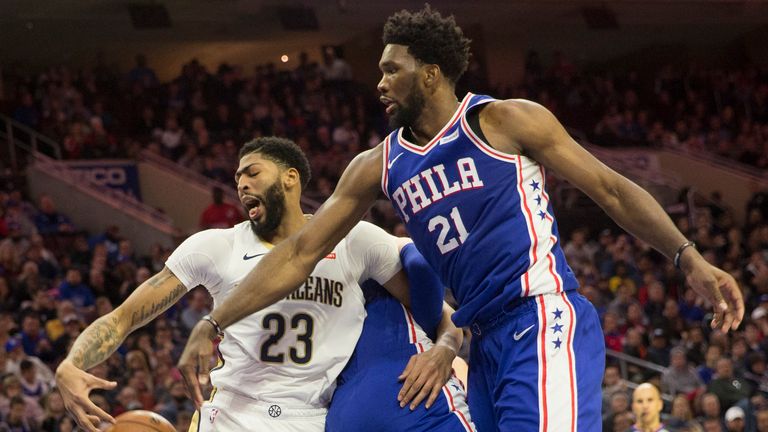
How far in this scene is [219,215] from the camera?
16.0 meters

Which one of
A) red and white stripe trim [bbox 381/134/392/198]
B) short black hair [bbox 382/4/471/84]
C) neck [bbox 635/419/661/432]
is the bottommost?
neck [bbox 635/419/661/432]

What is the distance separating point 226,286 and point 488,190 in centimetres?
144

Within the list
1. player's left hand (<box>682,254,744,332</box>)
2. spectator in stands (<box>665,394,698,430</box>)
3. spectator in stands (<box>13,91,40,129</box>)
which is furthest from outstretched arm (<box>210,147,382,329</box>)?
spectator in stands (<box>13,91,40,129</box>)

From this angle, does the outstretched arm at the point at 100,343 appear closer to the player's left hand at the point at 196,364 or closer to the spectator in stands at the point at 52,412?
the player's left hand at the point at 196,364

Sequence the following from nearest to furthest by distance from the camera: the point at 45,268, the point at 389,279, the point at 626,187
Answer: the point at 626,187, the point at 389,279, the point at 45,268

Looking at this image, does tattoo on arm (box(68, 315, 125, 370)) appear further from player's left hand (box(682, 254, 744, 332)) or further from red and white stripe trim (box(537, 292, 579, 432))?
player's left hand (box(682, 254, 744, 332))

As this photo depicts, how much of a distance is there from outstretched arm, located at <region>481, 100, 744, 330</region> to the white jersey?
38.2 inches

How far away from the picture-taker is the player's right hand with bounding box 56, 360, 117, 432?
4355 mm

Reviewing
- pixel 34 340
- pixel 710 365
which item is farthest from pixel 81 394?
pixel 710 365

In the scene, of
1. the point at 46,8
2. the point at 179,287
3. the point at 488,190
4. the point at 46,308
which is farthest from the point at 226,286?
the point at 46,8

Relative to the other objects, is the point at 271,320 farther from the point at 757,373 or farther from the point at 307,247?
the point at 757,373

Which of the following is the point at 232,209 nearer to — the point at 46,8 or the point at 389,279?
the point at 46,8

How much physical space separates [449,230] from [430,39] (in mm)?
779

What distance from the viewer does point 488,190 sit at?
427cm
